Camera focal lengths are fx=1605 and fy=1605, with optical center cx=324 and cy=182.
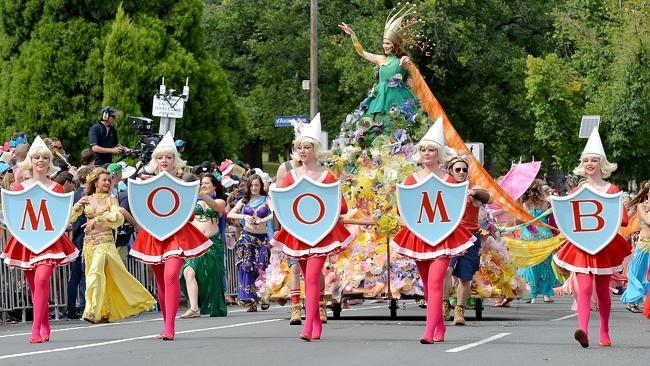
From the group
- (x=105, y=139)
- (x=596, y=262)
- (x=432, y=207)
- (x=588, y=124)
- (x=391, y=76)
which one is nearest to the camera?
(x=596, y=262)

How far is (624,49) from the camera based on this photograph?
4044 centimetres

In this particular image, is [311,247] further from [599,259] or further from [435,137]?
[599,259]

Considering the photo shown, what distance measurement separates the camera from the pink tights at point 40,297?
15.2 meters

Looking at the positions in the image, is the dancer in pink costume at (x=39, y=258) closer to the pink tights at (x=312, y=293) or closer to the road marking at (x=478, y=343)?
the pink tights at (x=312, y=293)

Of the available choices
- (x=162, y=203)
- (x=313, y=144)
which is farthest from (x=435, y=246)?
(x=162, y=203)

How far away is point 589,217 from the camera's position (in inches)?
568

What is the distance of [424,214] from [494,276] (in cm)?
495

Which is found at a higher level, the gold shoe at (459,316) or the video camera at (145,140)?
the video camera at (145,140)

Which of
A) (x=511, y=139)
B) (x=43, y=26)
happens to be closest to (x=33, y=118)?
(x=43, y=26)

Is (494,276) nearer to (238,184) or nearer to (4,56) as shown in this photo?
(238,184)

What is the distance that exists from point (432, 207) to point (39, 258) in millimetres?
3789

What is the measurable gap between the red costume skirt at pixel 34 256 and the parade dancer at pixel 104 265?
297 centimetres

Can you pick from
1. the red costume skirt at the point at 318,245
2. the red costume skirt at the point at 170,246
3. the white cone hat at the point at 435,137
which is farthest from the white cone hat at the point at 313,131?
the red costume skirt at the point at 170,246

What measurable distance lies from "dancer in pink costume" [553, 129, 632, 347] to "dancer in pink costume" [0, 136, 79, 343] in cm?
470
